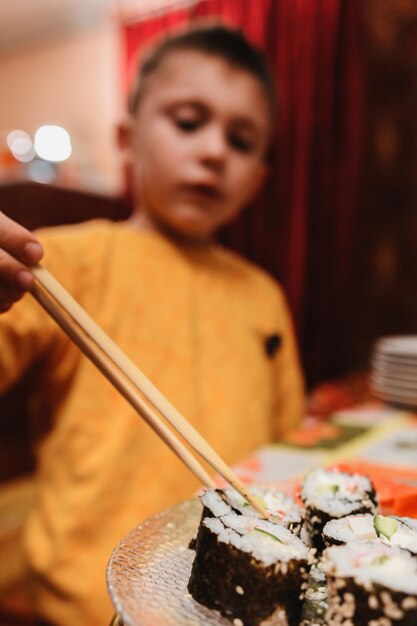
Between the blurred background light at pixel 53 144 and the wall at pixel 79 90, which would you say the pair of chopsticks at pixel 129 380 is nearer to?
the wall at pixel 79 90

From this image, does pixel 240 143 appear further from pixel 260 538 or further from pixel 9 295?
pixel 260 538

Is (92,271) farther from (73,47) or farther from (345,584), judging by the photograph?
(73,47)

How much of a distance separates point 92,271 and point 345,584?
34.5 inches

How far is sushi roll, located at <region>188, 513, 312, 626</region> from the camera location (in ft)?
1.32

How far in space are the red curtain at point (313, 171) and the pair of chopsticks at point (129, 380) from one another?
6.42ft

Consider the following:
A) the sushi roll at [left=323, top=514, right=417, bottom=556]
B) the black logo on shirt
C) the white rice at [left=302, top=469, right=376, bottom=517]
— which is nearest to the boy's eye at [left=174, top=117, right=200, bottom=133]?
the black logo on shirt

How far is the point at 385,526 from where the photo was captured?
462 mm

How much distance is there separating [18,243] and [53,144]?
4293mm

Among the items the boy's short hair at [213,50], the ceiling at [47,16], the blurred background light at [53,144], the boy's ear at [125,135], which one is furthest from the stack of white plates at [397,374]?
the blurred background light at [53,144]

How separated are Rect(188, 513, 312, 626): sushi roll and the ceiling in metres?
3.70

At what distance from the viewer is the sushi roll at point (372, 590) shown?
0.37 meters

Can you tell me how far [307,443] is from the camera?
1062 mm

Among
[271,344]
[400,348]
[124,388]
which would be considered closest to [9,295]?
[124,388]

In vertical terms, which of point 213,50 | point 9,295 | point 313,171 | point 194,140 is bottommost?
point 313,171
